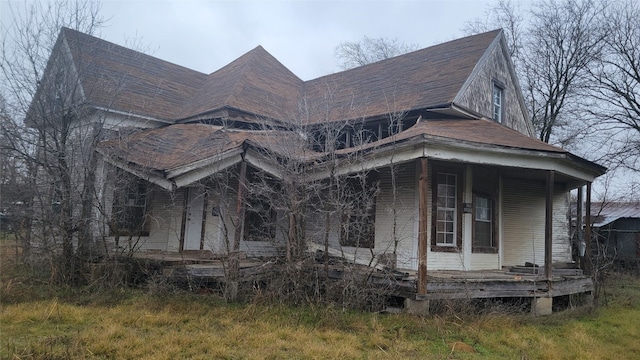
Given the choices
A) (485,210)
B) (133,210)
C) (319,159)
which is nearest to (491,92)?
(485,210)

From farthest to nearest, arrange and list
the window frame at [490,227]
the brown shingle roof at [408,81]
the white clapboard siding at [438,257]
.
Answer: the brown shingle roof at [408,81] < the window frame at [490,227] < the white clapboard siding at [438,257]

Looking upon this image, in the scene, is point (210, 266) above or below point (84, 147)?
below

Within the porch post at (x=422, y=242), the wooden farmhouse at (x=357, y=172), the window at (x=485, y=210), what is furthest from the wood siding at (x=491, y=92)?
the porch post at (x=422, y=242)

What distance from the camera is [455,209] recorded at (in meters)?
10.8

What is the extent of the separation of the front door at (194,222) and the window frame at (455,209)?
236 inches

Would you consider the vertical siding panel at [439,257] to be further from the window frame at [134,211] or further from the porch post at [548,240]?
the window frame at [134,211]

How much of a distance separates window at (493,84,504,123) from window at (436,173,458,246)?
15.4 ft

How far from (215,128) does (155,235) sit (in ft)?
11.6

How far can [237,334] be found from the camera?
22.0 feet

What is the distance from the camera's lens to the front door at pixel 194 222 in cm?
1235

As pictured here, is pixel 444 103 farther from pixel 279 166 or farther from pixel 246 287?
pixel 246 287

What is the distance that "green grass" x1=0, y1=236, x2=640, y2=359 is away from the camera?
19.9ft

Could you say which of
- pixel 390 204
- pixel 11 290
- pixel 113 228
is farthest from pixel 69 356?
pixel 390 204

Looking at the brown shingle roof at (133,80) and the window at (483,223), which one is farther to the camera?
the brown shingle roof at (133,80)
